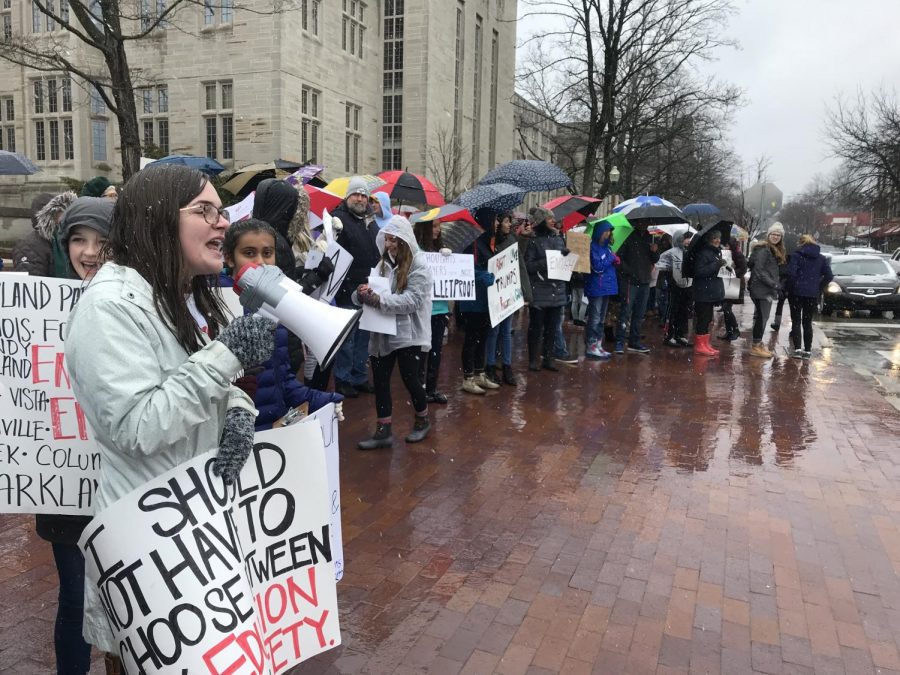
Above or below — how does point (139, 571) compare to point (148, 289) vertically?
below

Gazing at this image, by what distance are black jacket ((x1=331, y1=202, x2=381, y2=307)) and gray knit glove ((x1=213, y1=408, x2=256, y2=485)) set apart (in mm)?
5378

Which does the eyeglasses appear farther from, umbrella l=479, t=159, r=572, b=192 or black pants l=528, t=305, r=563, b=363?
umbrella l=479, t=159, r=572, b=192

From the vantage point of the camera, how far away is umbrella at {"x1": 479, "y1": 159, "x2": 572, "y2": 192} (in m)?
9.53

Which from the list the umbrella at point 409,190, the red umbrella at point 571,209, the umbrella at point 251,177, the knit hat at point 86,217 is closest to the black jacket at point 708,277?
the red umbrella at point 571,209

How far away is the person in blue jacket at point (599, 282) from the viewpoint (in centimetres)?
1016

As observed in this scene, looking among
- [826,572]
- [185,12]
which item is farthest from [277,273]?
[185,12]

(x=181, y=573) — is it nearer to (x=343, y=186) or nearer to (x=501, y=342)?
(x=501, y=342)

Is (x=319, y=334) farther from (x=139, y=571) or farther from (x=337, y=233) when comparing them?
(x=337, y=233)

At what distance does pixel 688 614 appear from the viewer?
346 centimetres

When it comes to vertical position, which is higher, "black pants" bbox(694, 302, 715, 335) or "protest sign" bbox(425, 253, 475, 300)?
"protest sign" bbox(425, 253, 475, 300)

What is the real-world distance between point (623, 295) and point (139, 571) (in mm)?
9888

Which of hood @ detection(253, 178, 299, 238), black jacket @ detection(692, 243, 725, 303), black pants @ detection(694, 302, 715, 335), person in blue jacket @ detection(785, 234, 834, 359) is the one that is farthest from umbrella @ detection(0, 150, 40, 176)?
person in blue jacket @ detection(785, 234, 834, 359)

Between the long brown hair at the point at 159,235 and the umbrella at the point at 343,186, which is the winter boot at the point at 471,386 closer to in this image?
the umbrella at the point at 343,186

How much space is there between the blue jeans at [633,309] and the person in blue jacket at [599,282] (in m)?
0.52
